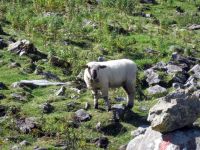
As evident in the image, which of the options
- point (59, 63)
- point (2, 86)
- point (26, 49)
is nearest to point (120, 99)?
point (2, 86)

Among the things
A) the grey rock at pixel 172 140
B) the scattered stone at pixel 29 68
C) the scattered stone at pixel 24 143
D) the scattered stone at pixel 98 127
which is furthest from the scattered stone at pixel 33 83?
the grey rock at pixel 172 140

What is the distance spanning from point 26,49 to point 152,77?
6.73m

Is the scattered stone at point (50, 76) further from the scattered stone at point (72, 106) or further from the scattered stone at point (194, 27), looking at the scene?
the scattered stone at point (194, 27)

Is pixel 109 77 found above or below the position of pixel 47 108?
above

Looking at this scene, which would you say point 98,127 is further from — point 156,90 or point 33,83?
point 156,90

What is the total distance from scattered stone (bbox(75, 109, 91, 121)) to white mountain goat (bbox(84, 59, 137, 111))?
2.98ft

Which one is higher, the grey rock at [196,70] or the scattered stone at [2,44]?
the scattered stone at [2,44]

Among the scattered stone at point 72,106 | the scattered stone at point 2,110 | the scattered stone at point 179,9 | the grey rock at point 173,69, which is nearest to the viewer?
the scattered stone at point 2,110

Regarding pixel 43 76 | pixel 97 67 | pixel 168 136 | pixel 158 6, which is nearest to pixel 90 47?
pixel 43 76

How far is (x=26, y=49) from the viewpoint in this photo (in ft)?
99.2

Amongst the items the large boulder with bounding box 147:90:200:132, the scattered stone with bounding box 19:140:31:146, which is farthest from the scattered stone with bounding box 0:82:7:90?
the large boulder with bounding box 147:90:200:132

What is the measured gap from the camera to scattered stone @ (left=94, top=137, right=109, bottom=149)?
20.3 m

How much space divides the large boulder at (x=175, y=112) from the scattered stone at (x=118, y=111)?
5170 millimetres

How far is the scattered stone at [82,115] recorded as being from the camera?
22.3 m
